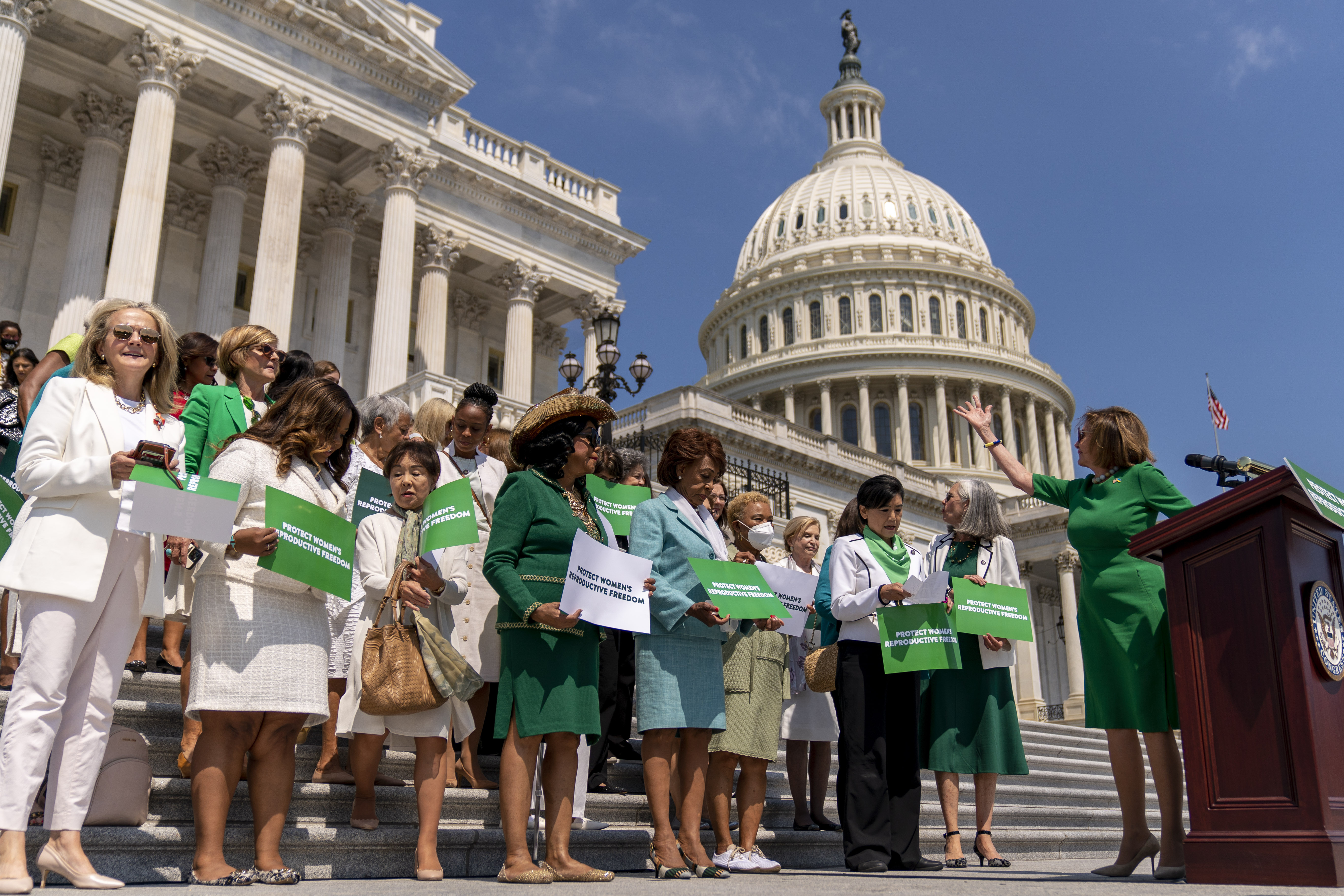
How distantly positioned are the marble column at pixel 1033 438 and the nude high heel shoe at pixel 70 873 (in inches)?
2877

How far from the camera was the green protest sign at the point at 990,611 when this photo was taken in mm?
6457

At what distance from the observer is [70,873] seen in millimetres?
3994

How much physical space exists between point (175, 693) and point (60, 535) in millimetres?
2670

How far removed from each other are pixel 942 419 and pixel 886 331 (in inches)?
→ 309

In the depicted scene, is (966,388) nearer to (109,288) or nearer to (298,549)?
(109,288)

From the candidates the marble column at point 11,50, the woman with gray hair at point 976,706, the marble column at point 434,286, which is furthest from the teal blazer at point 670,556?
the marble column at point 434,286

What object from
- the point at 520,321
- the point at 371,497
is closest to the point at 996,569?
the point at 371,497

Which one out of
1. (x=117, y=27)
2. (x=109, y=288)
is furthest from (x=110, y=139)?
(x=109, y=288)

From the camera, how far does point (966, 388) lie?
241 ft

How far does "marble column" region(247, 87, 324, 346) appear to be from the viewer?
20750 millimetres

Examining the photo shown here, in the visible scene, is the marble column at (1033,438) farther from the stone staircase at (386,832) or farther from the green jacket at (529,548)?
the green jacket at (529,548)

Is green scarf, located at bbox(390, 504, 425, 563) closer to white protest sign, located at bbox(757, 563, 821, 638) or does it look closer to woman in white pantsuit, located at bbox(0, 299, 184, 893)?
woman in white pantsuit, located at bbox(0, 299, 184, 893)

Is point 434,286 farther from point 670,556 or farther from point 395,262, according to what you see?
point 670,556

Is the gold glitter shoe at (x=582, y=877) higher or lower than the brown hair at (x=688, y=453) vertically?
lower
